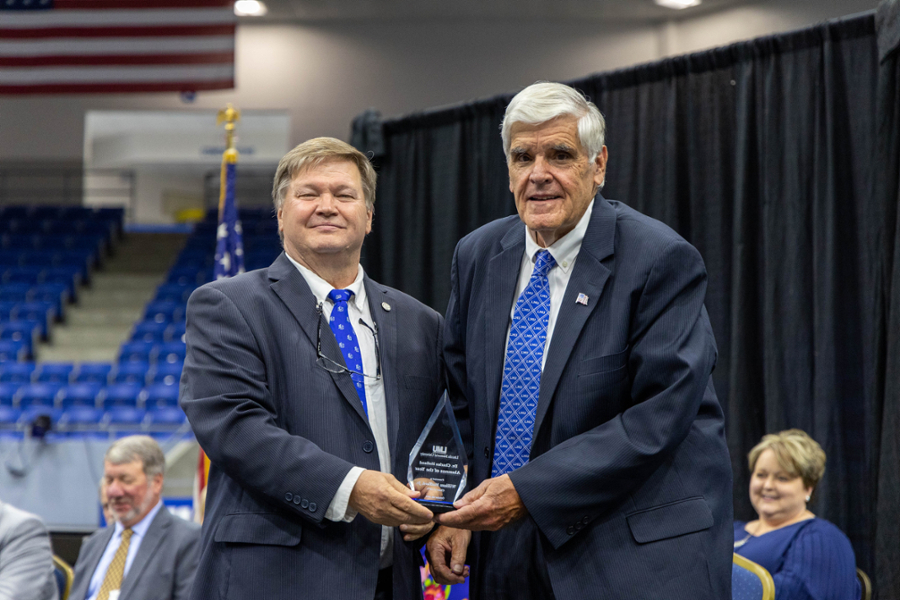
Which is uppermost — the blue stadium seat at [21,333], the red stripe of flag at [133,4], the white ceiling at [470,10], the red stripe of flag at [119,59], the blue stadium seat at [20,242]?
the white ceiling at [470,10]

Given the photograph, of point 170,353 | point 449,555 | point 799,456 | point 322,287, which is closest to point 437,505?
point 449,555

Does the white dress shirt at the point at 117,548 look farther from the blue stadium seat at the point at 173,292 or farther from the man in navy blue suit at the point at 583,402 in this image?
the blue stadium seat at the point at 173,292

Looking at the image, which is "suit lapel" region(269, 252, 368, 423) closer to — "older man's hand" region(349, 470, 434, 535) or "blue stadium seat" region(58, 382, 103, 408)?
"older man's hand" region(349, 470, 434, 535)

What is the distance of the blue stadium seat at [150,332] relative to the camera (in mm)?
8969

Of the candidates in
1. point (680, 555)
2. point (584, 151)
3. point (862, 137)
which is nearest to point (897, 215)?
point (862, 137)

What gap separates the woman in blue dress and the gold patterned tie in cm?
229

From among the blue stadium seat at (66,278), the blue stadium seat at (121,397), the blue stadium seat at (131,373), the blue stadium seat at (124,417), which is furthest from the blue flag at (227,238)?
the blue stadium seat at (66,278)

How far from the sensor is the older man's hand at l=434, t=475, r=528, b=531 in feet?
5.33

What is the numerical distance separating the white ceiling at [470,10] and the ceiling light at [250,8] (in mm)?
84

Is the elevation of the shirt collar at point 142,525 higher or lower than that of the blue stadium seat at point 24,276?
lower

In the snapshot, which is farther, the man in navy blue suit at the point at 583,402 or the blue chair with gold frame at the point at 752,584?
the blue chair with gold frame at the point at 752,584

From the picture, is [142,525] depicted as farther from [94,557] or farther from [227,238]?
[227,238]

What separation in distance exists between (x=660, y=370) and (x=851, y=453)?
2.35 metres

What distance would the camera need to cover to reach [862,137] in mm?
3535
